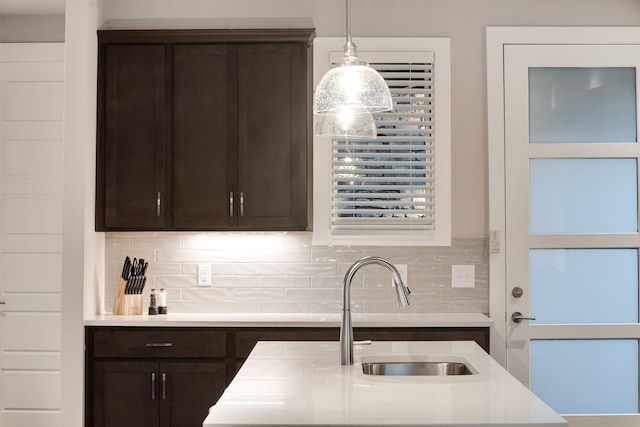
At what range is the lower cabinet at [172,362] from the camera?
3.82 m

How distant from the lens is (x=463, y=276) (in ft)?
13.7

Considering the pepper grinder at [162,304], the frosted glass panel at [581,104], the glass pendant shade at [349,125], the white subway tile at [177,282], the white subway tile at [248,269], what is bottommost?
the pepper grinder at [162,304]

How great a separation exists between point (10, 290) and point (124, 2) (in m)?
2.00

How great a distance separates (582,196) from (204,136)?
88.0 inches

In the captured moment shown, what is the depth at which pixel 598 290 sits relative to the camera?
13.7 feet

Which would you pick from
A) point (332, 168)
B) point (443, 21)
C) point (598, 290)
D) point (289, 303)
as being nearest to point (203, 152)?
point (332, 168)

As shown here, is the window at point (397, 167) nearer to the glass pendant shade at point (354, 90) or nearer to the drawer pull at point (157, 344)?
the drawer pull at point (157, 344)

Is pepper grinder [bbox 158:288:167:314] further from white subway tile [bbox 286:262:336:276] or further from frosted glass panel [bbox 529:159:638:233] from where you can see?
frosted glass panel [bbox 529:159:638:233]

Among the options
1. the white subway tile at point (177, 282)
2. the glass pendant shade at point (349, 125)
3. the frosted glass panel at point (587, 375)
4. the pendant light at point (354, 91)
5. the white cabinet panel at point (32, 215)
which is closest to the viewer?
the pendant light at point (354, 91)

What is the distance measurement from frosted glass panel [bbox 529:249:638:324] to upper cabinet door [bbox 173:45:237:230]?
6.01 ft

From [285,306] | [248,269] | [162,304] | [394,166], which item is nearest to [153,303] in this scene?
[162,304]

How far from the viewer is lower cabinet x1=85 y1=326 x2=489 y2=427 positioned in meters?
3.82

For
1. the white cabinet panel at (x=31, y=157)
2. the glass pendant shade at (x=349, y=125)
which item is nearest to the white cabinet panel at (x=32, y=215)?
the white cabinet panel at (x=31, y=157)

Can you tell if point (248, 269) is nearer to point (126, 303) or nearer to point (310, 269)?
point (310, 269)
